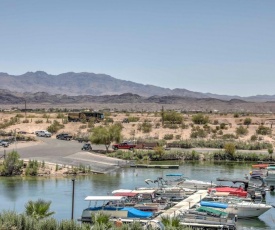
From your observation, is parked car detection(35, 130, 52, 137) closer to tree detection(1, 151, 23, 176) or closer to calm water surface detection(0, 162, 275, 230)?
calm water surface detection(0, 162, 275, 230)

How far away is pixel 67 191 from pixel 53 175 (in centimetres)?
758

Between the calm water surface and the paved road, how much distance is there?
277 centimetres

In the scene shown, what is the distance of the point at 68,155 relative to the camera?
56688mm

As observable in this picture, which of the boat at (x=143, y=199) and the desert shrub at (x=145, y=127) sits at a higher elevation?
the desert shrub at (x=145, y=127)

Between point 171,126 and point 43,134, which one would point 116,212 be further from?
point 171,126

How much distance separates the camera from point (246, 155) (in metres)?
59.9

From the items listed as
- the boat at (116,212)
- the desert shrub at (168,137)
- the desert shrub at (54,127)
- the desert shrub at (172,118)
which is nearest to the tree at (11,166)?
the boat at (116,212)

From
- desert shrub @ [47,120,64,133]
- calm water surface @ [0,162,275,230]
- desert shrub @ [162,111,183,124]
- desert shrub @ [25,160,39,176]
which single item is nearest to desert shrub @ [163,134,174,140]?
desert shrub @ [162,111,183,124]

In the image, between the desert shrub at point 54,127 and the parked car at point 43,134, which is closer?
the parked car at point 43,134

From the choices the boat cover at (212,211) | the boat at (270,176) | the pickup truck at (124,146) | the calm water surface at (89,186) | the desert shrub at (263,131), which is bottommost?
the calm water surface at (89,186)

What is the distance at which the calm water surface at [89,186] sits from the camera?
108 feet

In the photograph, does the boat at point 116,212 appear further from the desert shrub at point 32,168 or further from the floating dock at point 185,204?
the desert shrub at point 32,168

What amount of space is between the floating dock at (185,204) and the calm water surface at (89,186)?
10.8ft

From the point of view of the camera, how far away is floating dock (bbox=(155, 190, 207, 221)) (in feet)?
99.0
